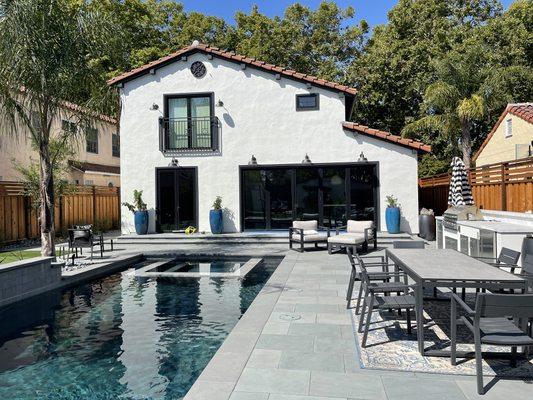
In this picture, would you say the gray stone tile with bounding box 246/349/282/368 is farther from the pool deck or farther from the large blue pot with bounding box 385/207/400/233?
the large blue pot with bounding box 385/207/400/233

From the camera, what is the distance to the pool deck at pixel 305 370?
3.86 meters

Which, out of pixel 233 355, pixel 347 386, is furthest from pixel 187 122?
pixel 347 386

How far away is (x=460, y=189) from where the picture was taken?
12.2 m

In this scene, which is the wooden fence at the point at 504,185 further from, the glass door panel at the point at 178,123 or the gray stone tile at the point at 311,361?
the glass door panel at the point at 178,123

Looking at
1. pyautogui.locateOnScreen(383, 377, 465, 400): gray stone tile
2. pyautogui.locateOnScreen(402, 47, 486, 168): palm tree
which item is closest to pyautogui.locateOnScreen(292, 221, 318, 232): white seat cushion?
pyautogui.locateOnScreen(383, 377, 465, 400): gray stone tile

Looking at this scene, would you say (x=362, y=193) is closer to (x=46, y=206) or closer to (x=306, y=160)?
(x=306, y=160)

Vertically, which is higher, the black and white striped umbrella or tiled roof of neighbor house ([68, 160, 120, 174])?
tiled roof of neighbor house ([68, 160, 120, 174])

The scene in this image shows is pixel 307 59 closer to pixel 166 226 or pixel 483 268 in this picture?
pixel 166 226

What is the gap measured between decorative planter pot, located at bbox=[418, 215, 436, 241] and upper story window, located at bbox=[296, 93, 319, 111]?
5972mm

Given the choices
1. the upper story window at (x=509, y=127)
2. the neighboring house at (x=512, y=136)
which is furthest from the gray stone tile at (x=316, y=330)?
the upper story window at (x=509, y=127)

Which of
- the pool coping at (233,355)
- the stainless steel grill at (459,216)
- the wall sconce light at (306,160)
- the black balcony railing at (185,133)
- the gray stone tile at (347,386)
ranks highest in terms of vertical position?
the black balcony railing at (185,133)

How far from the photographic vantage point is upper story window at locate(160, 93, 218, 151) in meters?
17.8

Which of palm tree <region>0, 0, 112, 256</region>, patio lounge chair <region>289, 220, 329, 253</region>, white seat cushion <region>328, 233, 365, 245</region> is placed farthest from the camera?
patio lounge chair <region>289, 220, 329, 253</region>

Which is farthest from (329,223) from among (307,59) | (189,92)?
(307,59)
